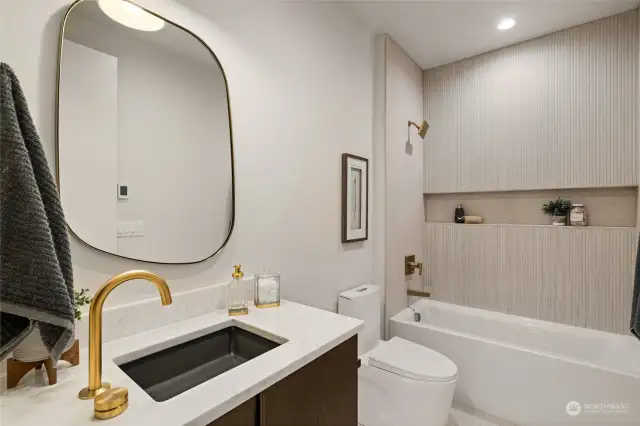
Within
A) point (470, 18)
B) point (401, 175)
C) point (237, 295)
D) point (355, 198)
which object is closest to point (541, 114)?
point (470, 18)

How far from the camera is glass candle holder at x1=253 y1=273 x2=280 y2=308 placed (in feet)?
4.56

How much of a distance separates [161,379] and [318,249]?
107cm

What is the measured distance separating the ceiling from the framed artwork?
1.05 metres

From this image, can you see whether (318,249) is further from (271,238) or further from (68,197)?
(68,197)

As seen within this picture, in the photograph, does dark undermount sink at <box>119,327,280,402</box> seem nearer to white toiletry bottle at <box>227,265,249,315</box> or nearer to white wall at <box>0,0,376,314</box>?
white toiletry bottle at <box>227,265,249,315</box>

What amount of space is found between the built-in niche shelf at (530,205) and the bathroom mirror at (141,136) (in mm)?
2377

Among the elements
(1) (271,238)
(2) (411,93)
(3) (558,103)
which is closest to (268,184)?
(1) (271,238)

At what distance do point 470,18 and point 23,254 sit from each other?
279 cm

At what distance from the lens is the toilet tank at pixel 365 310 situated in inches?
77.4

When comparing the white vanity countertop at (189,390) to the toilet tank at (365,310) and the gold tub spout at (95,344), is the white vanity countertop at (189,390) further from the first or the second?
the toilet tank at (365,310)

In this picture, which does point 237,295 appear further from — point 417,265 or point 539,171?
point 539,171

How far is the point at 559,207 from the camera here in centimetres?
248

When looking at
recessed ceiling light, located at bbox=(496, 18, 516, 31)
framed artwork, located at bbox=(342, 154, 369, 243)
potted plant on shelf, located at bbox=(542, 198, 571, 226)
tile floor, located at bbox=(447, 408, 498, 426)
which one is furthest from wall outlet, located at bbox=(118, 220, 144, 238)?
potted plant on shelf, located at bbox=(542, 198, 571, 226)

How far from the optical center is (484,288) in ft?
9.07
